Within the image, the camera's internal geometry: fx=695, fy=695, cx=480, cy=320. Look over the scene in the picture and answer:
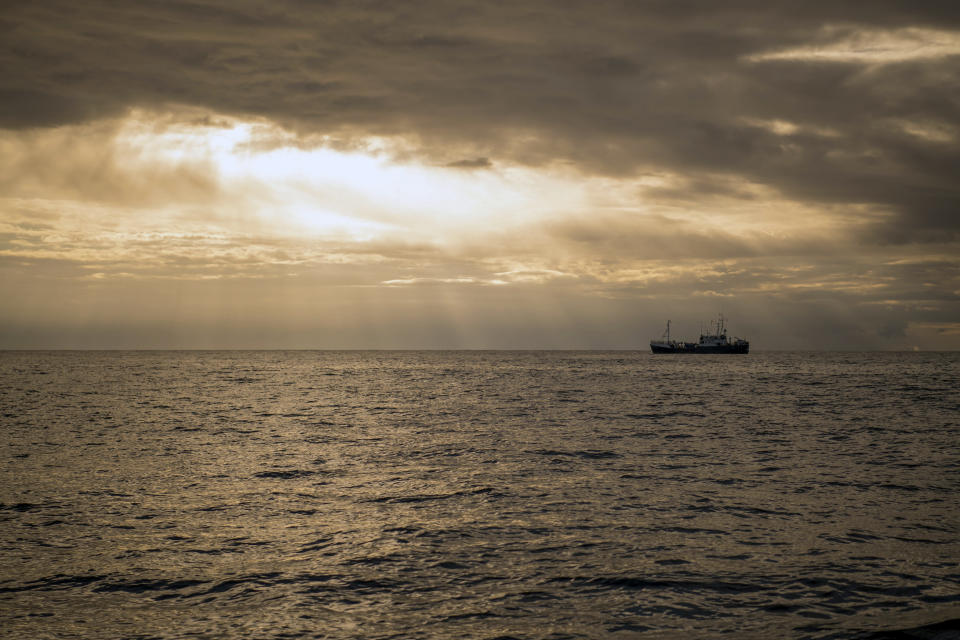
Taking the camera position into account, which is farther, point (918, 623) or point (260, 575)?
point (260, 575)

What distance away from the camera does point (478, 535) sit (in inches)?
805

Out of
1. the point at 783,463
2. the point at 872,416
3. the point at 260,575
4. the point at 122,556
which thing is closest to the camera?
the point at 260,575

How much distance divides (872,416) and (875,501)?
40060 millimetres

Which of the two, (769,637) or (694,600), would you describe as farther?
(694,600)

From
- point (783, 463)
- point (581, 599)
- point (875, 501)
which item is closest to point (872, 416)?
point (783, 463)

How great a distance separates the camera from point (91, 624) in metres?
13.5

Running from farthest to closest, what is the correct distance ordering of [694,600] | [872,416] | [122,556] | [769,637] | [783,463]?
1. [872,416]
2. [783,463]
3. [122,556]
4. [694,600]
5. [769,637]

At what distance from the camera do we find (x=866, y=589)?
15.4 metres

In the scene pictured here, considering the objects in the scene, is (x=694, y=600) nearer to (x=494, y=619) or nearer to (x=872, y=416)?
(x=494, y=619)

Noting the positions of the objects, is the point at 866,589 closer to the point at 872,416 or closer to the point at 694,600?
the point at 694,600

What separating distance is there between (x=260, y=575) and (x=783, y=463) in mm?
27003

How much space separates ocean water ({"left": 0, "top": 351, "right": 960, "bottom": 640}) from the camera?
13898mm

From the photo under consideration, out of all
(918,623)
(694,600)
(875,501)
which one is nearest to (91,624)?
(694,600)

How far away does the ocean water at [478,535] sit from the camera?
1390 centimetres
